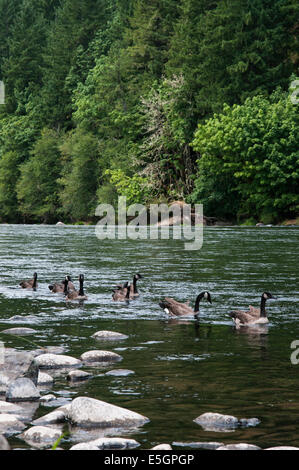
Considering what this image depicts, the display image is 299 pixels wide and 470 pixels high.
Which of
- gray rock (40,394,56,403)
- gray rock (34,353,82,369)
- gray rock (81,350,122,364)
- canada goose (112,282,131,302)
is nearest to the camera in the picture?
gray rock (40,394,56,403)

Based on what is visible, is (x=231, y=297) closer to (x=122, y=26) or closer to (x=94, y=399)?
(x=94, y=399)

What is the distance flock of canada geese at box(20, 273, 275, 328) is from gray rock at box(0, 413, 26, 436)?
7035mm

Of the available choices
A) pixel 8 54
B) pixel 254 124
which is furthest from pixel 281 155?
pixel 8 54

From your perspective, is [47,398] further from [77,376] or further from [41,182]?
[41,182]

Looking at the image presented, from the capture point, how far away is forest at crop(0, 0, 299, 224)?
2382 inches

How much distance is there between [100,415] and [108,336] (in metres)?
4.88

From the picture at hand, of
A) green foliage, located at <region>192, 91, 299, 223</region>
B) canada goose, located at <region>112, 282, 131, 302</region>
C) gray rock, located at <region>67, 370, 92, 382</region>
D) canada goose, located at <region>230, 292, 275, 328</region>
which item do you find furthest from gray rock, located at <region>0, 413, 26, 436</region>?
green foliage, located at <region>192, 91, 299, 223</region>

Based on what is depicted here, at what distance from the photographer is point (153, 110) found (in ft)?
236

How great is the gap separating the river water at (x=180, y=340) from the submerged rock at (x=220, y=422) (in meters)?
0.10

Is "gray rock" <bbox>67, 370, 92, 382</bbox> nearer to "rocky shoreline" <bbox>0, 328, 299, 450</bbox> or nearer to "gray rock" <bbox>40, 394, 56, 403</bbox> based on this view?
"rocky shoreline" <bbox>0, 328, 299, 450</bbox>

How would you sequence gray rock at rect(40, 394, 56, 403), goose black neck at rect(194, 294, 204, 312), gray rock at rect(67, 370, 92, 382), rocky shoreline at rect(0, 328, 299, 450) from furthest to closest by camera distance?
goose black neck at rect(194, 294, 204, 312) < gray rock at rect(67, 370, 92, 382) < gray rock at rect(40, 394, 56, 403) < rocky shoreline at rect(0, 328, 299, 450)

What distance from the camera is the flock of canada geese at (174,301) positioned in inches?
577

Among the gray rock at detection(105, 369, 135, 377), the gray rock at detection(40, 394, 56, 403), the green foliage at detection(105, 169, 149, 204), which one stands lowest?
the gray rock at detection(40, 394, 56, 403)

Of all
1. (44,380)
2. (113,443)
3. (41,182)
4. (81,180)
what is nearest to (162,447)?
(113,443)
